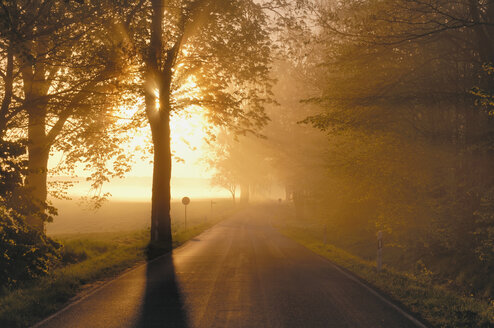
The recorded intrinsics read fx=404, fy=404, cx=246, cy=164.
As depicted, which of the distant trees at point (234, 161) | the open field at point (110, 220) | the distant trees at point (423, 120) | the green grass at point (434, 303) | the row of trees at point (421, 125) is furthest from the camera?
the distant trees at point (234, 161)

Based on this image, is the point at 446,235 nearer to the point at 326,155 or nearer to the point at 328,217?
the point at 326,155

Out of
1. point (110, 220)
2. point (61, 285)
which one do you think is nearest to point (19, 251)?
point (61, 285)

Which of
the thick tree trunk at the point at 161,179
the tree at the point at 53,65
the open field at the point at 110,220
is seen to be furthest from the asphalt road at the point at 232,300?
the open field at the point at 110,220

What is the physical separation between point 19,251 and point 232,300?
15.8 ft

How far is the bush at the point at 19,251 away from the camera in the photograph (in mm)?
8477

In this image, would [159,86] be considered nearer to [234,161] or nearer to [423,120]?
[423,120]

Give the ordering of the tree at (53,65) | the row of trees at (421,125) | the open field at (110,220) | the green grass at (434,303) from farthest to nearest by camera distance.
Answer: the open field at (110,220), the row of trees at (421,125), the tree at (53,65), the green grass at (434,303)

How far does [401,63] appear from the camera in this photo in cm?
1508

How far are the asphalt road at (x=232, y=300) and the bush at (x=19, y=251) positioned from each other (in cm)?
169

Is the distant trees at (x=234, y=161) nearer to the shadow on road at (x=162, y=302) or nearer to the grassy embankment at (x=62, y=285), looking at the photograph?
the grassy embankment at (x=62, y=285)

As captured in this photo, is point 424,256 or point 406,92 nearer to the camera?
point 406,92

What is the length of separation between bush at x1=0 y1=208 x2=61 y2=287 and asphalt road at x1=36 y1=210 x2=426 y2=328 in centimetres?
169

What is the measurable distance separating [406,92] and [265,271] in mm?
7922

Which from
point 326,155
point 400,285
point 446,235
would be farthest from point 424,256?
point 400,285
